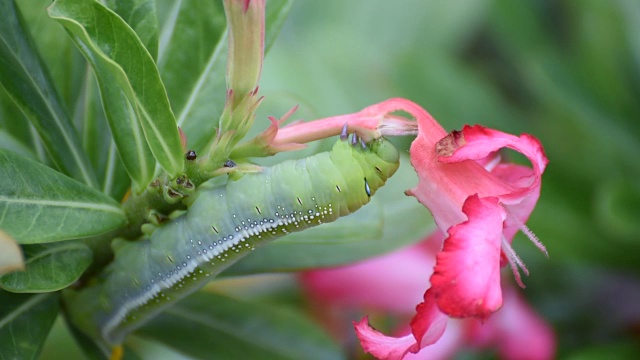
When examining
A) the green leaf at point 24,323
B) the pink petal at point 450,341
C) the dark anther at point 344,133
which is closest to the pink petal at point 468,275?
the dark anther at point 344,133

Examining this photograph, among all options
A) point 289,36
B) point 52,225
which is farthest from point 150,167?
point 289,36

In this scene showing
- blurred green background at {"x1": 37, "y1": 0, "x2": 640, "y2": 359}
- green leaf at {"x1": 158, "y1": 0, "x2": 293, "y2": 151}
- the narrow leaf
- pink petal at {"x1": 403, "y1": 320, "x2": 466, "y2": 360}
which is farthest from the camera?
blurred green background at {"x1": 37, "y1": 0, "x2": 640, "y2": 359}

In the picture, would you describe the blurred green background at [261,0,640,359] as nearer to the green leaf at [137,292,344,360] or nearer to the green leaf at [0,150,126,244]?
the green leaf at [137,292,344,360]

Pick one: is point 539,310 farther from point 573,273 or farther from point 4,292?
point 4,292

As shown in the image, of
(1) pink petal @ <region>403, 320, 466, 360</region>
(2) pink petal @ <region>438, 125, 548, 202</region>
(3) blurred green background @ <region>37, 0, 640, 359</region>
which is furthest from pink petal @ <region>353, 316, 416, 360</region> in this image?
(3) blurred green background @ <region>37, 0, 640, 359</region>

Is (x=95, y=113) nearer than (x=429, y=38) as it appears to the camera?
Yes

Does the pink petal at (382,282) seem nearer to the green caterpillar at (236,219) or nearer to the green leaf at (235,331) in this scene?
the green leaf at (235,331)

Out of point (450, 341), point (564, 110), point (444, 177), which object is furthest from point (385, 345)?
point (564, 110)
